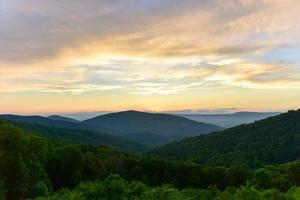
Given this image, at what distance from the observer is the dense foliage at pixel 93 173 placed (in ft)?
197

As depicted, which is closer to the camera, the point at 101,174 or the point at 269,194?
the point at 269,194

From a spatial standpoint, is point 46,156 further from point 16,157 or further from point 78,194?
point 78,194

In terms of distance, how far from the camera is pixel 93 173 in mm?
85750

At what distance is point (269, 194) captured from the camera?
49656 millimetres

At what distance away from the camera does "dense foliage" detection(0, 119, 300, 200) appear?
60.2 metres

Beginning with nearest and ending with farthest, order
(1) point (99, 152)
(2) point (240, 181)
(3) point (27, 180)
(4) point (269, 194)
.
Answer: (4) point (269, 194) < (3) point (27, 180) < (2) point (240, 181) < (1) point (99, 152)

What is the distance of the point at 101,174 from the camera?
87.6 meters

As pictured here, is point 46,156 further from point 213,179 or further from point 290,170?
point 290,170

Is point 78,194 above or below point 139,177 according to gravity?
above

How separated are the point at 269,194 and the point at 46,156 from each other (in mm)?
49295

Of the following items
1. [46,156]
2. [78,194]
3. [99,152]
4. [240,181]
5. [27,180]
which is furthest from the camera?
[99,152]

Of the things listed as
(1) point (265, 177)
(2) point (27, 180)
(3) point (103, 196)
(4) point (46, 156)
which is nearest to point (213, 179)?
(1) point (265, 177)

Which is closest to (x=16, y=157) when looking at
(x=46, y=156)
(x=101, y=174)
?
(x=46, y=156)

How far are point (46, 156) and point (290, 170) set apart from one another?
2252 inches
